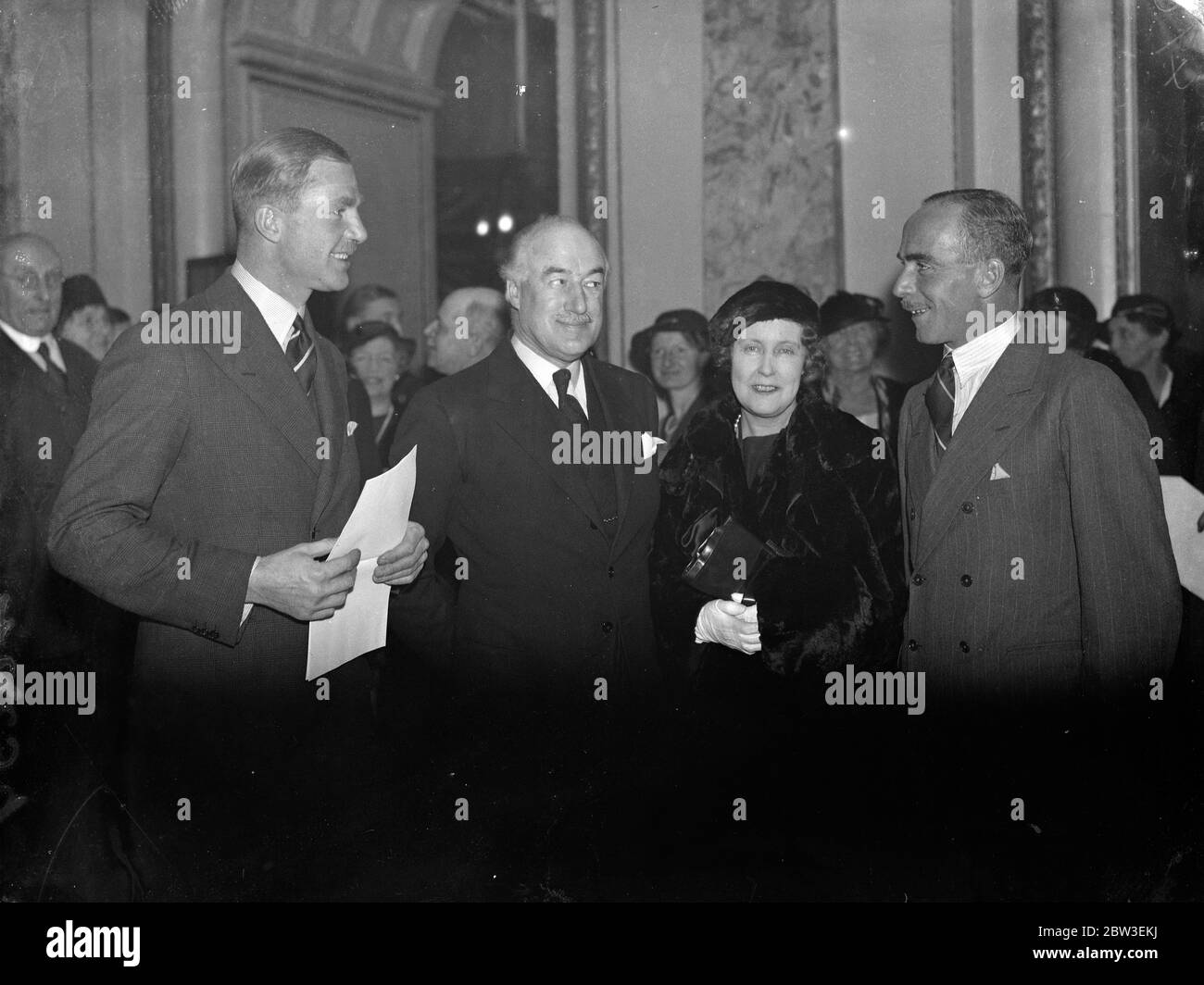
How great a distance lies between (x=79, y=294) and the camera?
329cm

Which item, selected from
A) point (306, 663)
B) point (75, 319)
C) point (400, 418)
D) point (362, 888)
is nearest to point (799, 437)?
point (400, 418)

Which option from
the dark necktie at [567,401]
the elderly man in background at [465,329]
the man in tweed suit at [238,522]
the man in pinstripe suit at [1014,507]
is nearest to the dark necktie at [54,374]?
the man in tweed suit at [238,522]

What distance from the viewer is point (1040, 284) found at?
131 inches

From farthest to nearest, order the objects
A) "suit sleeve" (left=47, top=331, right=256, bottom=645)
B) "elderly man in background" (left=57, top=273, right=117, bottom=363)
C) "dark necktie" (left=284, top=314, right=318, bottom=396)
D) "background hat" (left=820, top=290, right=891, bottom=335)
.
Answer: "background hat" (left=820, top=290, right=891, bottom=335), "elderly man in background" (left=57, top=273, right=117, bottom=363), "dark necktie" (left=284, top=314, right=318, bottom=396), "suit sleeve" (left=47, top=331, right=256, bottom=645)

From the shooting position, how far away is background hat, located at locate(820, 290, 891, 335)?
341 cm

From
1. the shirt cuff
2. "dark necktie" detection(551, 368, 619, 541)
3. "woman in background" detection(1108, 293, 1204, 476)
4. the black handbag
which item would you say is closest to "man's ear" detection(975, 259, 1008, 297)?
"woman in background" detection(1108, 293, 1204, 476)

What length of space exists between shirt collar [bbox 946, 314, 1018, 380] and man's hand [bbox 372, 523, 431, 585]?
1.58 m

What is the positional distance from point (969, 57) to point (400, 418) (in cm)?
203

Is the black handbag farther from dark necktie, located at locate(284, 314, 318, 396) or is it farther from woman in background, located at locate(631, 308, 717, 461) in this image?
dark necktie, located at locate(284, 314, 318, 396)

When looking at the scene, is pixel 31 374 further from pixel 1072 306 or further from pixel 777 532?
pixel 1072 306

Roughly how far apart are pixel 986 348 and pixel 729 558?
92 centimetres

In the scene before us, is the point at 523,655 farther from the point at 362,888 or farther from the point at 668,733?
the point at 362,888

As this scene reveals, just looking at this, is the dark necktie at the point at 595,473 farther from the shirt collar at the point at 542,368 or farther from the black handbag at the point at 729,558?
the black handbag at the point at 729,558

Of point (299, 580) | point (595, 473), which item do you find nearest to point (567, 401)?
point (595, 473)
